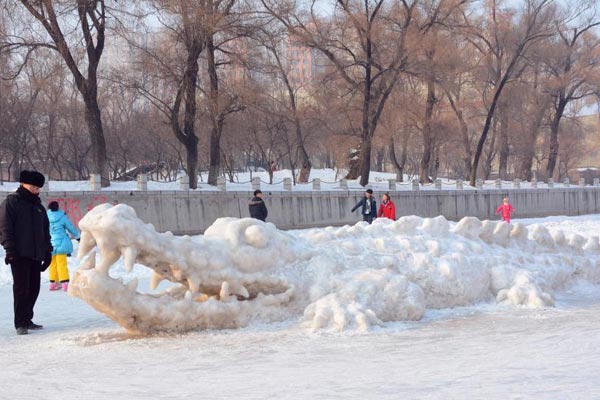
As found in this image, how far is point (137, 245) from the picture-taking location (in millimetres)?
6949

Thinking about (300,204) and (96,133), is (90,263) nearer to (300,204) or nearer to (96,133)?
(96,133)

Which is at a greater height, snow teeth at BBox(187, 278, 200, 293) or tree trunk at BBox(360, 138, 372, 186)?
tree trunk at BBox(360, 138, 372, 186)

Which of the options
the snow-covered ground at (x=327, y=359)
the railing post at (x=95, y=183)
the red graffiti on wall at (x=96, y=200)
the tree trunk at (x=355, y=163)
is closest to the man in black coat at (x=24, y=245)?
the snow-covered ground at (x=327, y=359)

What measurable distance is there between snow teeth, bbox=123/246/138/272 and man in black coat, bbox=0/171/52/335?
6.35ft

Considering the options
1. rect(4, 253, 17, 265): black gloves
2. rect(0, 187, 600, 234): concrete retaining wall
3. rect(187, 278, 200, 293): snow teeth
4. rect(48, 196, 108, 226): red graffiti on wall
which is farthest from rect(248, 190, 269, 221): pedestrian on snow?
rect(187, 278, 200, 293): snow teeth

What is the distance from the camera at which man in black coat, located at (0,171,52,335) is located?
826 centimetres

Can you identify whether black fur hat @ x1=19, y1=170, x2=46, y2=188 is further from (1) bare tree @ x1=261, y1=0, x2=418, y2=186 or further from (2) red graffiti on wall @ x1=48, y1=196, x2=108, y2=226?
(1) bare tree @ x1=261, y1=0, x2=418, y2=186

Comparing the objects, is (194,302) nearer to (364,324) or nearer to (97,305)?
(97,305)

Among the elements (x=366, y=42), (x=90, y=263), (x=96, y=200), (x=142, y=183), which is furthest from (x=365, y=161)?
(x=90, y=263)

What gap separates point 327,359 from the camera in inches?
242

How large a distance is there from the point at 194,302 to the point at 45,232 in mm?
2314

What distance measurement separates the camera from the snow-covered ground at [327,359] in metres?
5.16

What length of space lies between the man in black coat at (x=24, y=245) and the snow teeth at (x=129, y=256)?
1.93 meters

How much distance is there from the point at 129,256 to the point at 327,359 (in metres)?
1.92
